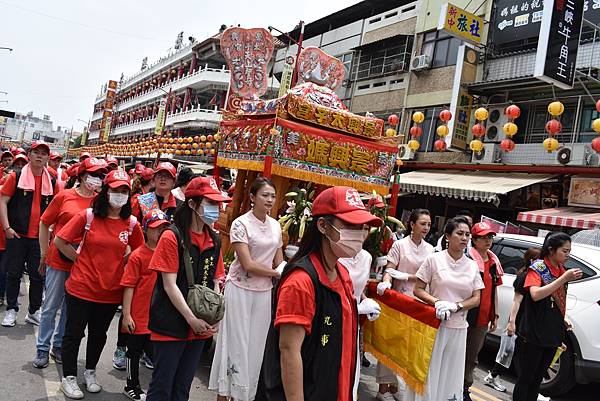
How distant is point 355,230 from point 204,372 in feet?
10.6

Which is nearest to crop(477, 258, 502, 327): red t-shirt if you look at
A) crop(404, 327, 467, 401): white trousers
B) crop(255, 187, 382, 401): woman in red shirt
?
crop(404, 327, 467, 401): white trousers

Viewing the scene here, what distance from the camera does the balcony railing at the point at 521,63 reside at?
13344mm

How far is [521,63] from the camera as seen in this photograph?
15305 mm

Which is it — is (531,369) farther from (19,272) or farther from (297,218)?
(19,272)

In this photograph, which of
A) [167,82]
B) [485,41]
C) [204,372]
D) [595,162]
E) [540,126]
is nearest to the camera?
[204,372]

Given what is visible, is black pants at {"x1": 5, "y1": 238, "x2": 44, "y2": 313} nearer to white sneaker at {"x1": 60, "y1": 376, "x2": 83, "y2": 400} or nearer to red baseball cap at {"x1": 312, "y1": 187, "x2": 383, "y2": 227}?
white sneaker at {"x1": 60, "y1": 376, "x2": 83, "y2": 400}

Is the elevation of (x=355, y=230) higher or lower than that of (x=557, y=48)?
lower

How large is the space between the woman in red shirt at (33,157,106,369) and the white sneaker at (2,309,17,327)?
1116 mm

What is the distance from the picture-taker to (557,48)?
11773mm

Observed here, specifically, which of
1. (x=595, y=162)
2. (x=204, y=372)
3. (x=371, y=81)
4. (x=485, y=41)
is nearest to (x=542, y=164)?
(x=595, y=162)

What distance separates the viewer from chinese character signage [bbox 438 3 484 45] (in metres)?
15.4

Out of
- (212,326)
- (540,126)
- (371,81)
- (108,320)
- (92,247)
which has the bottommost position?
(108,320)

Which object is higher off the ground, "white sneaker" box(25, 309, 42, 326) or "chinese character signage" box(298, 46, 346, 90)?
"chinese character signage" box(298, 46, 346, 90)

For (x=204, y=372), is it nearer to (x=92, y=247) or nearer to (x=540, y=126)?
(x=92, y=247)
